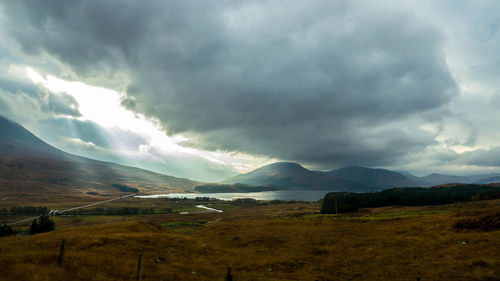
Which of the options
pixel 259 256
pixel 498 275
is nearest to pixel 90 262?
pixel 259 256

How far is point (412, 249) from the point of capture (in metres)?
46.1

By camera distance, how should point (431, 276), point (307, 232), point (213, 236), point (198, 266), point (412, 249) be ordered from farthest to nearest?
1. point (213, 236)
2. point (307, 232)
3. point (412, 249)
4. point (198, 266)
5. point (431, 276)

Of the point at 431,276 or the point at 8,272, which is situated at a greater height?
the point at 8,272

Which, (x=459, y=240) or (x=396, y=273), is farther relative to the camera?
(x=459, y=240)

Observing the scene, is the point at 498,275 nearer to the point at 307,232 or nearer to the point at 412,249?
the point at 412,249

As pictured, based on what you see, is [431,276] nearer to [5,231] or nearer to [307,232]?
[307,232]

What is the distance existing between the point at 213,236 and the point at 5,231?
5761 centimetres

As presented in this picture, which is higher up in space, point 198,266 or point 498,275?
point 498,275

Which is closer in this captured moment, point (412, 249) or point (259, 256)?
point (412, 249)

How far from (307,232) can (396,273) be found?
36600 mm

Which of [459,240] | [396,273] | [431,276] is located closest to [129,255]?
[396,273]

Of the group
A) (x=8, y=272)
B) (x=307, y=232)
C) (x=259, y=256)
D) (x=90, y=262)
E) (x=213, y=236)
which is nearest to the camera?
(x=8, y=272)

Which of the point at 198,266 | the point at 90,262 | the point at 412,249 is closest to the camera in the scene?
the point at 90,262

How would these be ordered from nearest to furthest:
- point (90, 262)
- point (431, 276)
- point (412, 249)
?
point (431, 276) < point (90, 262) < point (412, 249)
